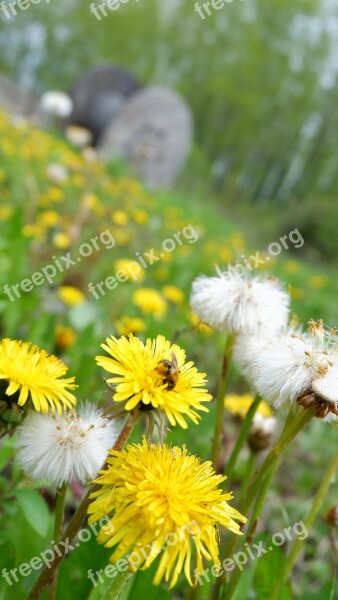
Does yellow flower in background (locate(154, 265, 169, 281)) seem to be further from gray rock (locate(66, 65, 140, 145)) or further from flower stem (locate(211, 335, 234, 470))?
gray rock (locate(66, 65, 140, 145))

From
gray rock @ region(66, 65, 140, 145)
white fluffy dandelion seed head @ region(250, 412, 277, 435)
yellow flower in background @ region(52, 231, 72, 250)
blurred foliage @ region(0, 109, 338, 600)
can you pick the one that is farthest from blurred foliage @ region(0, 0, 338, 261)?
white fluffy dandelion seed head @ region(250, 412, 277, 435)

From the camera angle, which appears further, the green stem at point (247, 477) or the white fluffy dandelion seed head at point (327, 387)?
the green stem at point (247, 477)

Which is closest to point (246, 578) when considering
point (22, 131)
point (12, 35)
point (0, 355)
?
point (0, 355)

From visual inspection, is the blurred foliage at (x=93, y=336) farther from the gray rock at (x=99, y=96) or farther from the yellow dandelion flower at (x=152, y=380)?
the gray rock at (x=99, y=96)

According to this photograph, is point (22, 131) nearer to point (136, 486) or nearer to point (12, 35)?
point (136, 486)

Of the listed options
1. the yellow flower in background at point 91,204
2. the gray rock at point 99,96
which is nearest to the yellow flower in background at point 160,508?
the yellow flower in background at point 91,204

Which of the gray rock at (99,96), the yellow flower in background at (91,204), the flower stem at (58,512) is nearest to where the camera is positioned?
the flower stem at (58,512)
